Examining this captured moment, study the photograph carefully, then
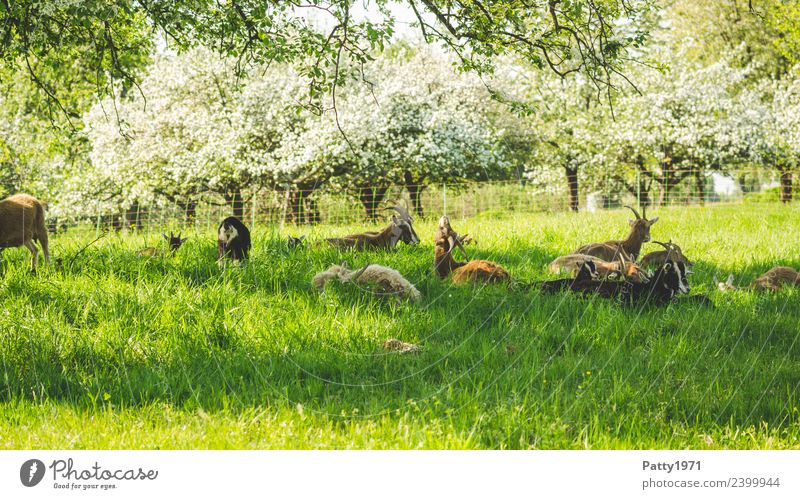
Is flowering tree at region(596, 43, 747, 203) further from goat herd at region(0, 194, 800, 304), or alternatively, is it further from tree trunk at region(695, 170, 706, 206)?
goat herd at region(0, 194, 800, 304)

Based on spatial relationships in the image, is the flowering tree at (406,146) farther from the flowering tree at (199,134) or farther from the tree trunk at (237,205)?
the tree trunk at (237,205)

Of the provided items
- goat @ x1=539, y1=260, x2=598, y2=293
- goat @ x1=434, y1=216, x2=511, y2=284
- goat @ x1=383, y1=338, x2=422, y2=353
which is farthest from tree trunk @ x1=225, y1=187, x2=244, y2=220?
goat @ x1=539, y1=260, x2=598, y2=293

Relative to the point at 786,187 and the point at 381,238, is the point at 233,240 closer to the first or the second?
the point at 381,238

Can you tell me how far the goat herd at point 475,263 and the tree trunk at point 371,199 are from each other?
0.66ft

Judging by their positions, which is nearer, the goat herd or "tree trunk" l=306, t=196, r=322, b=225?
the goat herd

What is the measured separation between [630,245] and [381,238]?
239cm

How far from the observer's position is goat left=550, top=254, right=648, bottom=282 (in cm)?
526

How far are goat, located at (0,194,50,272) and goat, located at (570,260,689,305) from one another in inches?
196

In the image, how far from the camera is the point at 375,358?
3.93 m

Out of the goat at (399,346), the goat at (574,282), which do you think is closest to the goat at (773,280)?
the goat at (574,282)

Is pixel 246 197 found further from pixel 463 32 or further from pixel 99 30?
pixel 463 32

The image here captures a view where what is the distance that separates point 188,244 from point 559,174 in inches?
215

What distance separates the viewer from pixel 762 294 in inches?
207

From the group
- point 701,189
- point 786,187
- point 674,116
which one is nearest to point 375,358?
point 701,189
